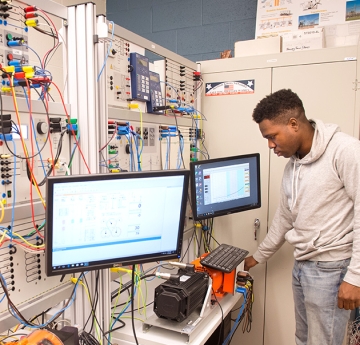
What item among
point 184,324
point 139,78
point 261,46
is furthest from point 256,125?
point 184,324

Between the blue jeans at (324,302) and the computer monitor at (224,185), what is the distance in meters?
0.51

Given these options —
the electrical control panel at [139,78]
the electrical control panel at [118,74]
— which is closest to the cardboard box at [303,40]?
the electrical control panel at [139,78]

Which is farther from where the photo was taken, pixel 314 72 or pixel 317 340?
pixel 314 72

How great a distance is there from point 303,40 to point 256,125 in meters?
0.61

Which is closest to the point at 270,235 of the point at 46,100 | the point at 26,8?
the point at 46,100

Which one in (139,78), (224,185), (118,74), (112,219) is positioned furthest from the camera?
(224,185)

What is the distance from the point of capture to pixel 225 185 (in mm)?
2016

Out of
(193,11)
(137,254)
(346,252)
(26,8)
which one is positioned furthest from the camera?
(193,11)

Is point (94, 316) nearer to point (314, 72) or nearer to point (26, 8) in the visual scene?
point (26, 8)

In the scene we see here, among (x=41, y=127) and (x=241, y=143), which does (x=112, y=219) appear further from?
(x=241, y=143)

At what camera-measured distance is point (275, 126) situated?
1.70 meters

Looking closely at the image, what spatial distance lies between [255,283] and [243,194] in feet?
2.30

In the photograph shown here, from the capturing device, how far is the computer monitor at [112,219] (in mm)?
1101

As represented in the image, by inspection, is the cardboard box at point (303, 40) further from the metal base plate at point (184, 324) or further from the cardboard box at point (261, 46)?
the metal base plate at point (184, 324)
